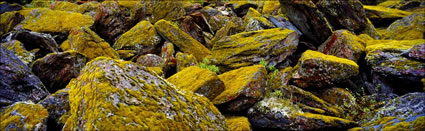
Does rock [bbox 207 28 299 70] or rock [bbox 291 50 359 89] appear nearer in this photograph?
rock [bbox 291 50 359 89]

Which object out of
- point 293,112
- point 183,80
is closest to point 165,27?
point 183,80

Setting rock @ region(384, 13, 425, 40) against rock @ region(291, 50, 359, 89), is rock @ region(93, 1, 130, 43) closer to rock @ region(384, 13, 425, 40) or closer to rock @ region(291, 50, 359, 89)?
rock @ region(291, 50, 359, 89)

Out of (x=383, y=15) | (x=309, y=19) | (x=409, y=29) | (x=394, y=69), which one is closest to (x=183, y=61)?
(x=309, y=19)

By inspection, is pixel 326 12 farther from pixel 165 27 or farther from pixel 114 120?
pixel 114 120

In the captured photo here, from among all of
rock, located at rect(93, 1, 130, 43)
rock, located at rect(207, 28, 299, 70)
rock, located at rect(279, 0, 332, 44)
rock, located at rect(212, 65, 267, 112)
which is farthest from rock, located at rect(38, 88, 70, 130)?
rock, located at rect(279, 0, 332, 44)

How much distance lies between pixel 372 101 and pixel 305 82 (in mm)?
2351

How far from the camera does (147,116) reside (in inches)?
158

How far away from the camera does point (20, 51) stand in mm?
11125

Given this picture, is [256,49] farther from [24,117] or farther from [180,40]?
[24,117]

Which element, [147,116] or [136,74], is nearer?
[147,116]

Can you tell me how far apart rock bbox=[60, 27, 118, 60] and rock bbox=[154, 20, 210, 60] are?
2.94 m

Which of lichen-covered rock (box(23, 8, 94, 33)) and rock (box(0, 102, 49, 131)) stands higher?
rock (box(0, 102, 49, 131))

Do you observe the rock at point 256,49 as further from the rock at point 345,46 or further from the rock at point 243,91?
the rock at point 243,91

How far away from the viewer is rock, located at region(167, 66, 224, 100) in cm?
799
